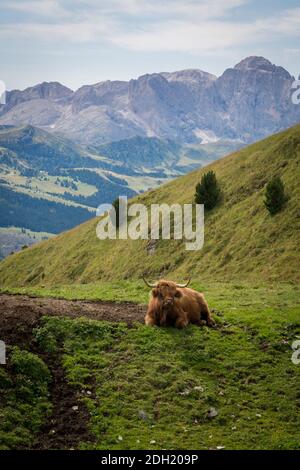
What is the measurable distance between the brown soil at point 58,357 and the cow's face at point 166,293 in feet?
6.49

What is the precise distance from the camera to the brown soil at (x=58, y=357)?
13.9m

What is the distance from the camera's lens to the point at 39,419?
14516mm

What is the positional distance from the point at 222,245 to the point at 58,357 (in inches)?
1524

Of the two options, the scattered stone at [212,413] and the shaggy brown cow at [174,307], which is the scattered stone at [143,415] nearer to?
the scattered stone at [212,413]

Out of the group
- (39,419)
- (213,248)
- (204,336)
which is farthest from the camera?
(213,248)

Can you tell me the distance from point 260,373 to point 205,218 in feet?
156

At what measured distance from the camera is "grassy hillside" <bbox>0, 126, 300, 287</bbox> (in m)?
48.3

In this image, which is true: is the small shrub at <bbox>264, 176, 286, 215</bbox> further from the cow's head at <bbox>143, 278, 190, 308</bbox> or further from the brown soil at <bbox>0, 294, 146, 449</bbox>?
the cow's head at <bbox>143, 278, 190, 308</bbox>

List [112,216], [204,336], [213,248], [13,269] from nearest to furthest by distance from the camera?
1. [204,336]
2. [213,248]
3. [112,216]
4. [13,269]

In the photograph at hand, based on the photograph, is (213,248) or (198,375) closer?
(198,375)

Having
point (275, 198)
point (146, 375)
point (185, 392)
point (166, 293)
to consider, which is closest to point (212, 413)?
point (185, 392)
